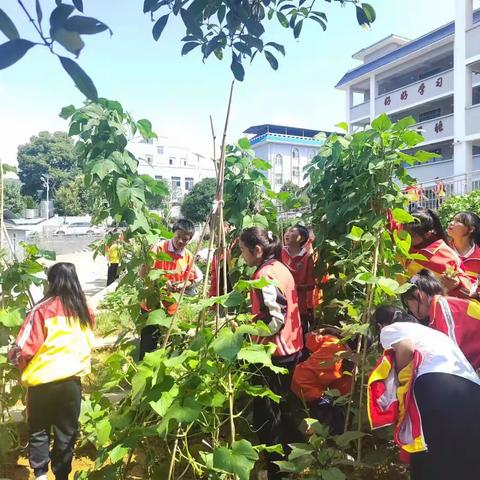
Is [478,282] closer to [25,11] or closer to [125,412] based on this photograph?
[125,412]

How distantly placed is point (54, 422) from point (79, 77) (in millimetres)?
2212

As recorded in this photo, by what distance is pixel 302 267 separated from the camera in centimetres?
368

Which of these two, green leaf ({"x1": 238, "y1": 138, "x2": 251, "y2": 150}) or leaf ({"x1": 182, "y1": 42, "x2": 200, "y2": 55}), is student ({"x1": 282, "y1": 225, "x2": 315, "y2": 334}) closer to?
green leaf ({"x1": 238, "y1": 138, "x2": 251, "y2": 150})

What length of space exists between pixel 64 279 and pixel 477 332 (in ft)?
6.59

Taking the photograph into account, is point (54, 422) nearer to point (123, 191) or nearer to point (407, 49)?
point (123, 191)

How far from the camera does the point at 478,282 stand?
279 cm

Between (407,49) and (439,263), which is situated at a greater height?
(407,49)

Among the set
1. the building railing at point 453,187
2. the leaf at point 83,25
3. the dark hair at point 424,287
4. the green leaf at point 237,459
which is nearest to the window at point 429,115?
the building railing at point 453,187

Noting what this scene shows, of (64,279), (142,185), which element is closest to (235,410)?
(64,279)

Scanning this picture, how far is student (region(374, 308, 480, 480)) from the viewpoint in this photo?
1.65m

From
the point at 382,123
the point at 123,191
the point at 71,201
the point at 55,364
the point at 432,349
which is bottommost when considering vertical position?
the point at 55,364

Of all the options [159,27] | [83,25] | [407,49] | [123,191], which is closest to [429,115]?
[407,49]

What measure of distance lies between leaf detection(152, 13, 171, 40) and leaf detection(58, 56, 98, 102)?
31.0 inches

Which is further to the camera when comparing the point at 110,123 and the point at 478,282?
the point at 478,282
